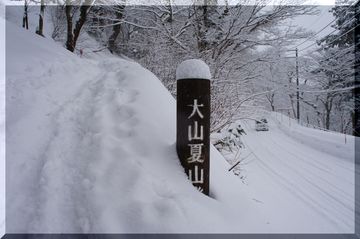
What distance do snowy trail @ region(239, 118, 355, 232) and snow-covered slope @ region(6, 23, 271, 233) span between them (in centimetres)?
288

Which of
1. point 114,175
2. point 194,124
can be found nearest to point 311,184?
point 194,124

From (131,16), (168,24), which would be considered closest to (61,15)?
(131,16)

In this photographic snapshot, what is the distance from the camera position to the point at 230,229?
225 centimetres

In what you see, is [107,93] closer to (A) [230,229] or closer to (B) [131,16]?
(A) [230,229]

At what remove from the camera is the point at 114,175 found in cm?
265

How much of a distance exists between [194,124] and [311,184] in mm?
6168

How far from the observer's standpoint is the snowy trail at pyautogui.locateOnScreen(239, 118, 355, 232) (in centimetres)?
517

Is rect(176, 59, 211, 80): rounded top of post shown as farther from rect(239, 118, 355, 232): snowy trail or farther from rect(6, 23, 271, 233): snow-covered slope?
rect(239, 118, 355, 232): snowy trail

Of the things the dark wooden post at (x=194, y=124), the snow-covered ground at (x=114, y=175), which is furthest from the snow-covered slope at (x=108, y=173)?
the dark wooden post at (x=194, y=124)

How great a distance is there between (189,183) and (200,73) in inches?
44.8

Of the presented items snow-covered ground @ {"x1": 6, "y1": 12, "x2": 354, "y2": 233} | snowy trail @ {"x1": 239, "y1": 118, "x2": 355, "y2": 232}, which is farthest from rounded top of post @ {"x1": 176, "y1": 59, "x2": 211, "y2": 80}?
snowy trail @ {"x1": 239, "y1": 118, "x2": 355, "y2": 232}

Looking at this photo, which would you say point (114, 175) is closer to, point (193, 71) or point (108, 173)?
point (108, 173)

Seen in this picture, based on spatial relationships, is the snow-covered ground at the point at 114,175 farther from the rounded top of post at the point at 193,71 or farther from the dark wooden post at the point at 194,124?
the rounded top of post at the point at 193,71

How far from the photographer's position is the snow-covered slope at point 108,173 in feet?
7.45
